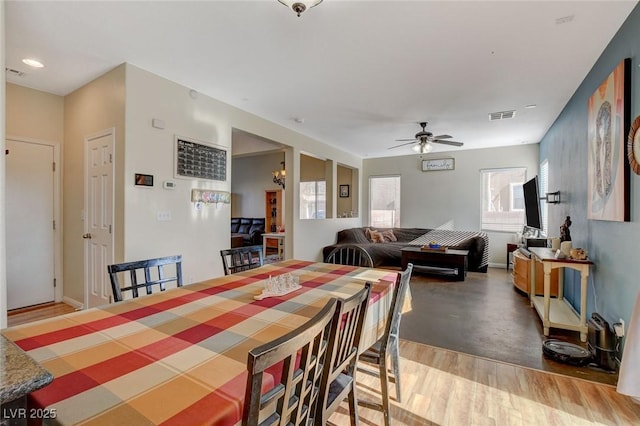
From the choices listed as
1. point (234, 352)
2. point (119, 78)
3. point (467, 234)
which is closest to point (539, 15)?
point (234, 352)

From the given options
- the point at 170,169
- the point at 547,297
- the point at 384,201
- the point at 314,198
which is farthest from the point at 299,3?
the point at 384,201

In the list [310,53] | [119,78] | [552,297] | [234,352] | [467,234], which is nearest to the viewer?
[234,352]

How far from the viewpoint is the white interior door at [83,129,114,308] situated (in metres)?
3.17

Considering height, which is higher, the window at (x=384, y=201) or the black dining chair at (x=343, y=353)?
the window at (x=384, y=201)

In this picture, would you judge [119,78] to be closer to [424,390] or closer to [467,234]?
[424,390]

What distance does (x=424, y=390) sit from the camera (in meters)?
2.06

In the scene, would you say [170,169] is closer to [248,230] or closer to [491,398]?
[491,398]

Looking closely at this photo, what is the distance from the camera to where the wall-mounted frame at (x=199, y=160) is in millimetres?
3465

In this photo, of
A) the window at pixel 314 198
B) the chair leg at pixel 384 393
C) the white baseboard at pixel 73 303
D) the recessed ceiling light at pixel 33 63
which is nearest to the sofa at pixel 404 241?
the window at pixel 314 198

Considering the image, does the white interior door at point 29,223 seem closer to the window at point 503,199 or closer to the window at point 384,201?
the window at point 384,201

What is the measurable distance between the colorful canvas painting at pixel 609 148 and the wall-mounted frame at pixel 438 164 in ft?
14.2

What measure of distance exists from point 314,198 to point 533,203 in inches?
192

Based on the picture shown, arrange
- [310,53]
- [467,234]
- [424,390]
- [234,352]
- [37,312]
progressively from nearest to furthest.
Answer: [234,352] < [424,390] < [310,53] < [37,312] < [467,234]

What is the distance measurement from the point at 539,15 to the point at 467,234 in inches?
203
